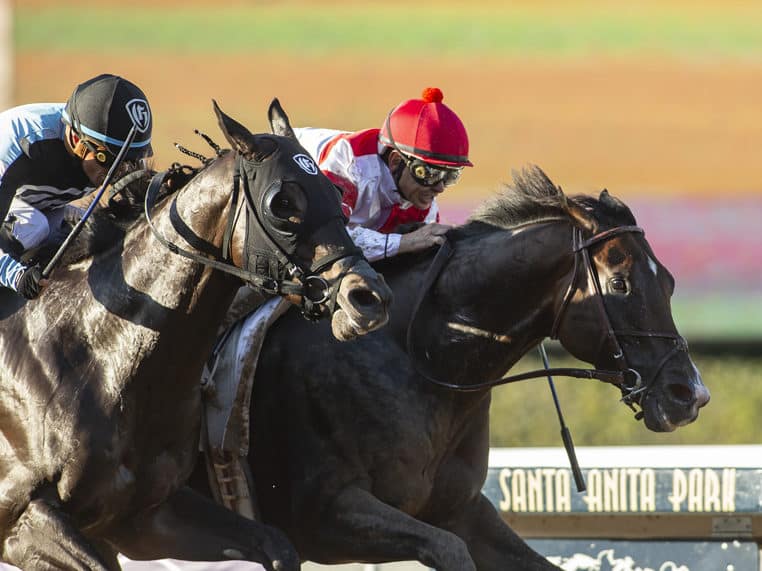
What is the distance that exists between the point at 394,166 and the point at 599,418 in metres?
4.47

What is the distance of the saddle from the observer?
13.9 feet

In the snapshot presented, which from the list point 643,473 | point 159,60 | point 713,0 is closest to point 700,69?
point 713,0

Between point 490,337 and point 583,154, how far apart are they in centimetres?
585

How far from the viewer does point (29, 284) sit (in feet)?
12.6

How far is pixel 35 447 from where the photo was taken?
373cm

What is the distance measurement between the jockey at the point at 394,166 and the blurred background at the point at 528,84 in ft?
15.5

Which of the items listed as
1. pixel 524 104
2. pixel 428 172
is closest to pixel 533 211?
→ pixel 428 172

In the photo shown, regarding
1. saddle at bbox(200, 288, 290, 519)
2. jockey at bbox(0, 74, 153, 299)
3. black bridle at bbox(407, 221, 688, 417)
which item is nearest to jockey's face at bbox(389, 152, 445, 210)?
black bridle at bbox(407, 221, 688, 417)

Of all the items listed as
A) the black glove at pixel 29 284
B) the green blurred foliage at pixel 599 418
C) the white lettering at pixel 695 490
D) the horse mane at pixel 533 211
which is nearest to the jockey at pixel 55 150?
the black glove at pixel 29 284

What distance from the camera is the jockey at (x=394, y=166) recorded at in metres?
4.55

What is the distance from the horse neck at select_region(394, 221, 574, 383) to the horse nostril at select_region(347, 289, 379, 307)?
1.05m

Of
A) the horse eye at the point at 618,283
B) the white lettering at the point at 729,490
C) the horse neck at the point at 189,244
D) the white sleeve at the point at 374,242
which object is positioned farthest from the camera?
the white lettering at the point at 729,490

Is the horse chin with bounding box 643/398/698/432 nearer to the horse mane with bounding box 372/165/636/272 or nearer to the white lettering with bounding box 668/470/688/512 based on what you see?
the horse mane with bounding box 372/165/636/272

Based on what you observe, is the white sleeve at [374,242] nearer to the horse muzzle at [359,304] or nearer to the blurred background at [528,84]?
the horse muzzle at [359,304]
